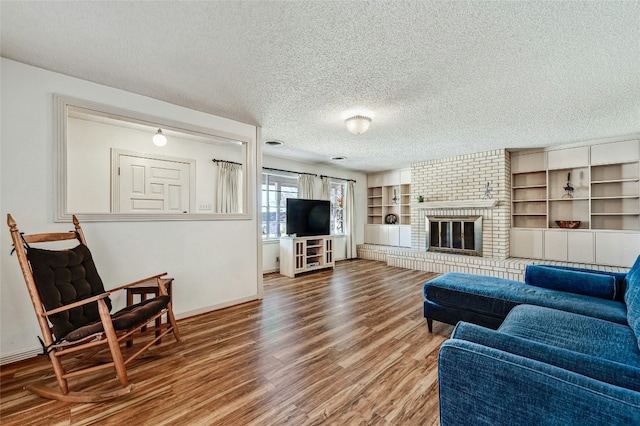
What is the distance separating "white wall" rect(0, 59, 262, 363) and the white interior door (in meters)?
1.60

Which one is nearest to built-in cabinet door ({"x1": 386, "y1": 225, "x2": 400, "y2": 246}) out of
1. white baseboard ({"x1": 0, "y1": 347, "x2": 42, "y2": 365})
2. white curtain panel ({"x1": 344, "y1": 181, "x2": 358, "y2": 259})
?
white curtain panel ({"x1": 344, "y1": 181, "x2": 358, "y2": 259})

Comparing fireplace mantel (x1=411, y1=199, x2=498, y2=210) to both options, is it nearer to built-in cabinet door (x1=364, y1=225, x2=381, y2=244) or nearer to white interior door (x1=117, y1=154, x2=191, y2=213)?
built-in cabinet door (x1=364, y1=225, x2=381, y2=244)

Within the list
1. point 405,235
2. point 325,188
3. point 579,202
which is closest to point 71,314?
point 325,188

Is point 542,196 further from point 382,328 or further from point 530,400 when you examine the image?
point 530,400

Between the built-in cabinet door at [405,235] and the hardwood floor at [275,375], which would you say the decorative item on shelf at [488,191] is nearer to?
the built-in cabinet door at [405,235]

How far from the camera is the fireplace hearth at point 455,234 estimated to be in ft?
17.7

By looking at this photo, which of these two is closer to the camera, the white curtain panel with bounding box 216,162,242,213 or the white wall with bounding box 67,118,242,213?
the white wall with bounding box 67,118,242,213

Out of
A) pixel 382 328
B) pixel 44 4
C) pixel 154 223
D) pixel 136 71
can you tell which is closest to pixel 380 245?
pixel 382 328

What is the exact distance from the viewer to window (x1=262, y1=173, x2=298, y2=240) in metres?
5.68

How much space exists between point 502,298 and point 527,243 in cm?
368

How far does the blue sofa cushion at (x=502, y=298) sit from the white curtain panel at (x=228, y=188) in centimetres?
364

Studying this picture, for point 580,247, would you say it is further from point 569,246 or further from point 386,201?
point 386,201

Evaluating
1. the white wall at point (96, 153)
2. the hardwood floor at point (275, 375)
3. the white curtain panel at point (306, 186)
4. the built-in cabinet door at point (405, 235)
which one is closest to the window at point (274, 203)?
the white curtain panel at point (306, 186)

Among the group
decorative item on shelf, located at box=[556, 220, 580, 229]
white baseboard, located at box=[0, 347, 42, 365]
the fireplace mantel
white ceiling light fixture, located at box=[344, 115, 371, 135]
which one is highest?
white ceiling light fixture, located at box=[344, 115, 371, 135]
